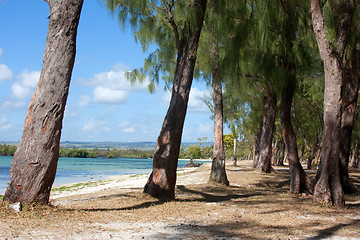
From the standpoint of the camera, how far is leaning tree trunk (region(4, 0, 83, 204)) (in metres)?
5.97

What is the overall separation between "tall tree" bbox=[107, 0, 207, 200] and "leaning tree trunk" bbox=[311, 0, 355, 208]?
9.46ft

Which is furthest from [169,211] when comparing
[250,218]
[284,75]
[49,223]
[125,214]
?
[284,75]

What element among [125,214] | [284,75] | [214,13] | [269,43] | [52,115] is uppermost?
[214,13]

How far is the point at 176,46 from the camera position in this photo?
9539 millimetres

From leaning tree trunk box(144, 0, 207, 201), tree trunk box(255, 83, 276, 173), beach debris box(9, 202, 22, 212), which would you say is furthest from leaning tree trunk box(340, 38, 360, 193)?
beach debris box(9, 202, 22, 212)

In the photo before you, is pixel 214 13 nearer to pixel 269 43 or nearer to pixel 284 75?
pixel 269 43

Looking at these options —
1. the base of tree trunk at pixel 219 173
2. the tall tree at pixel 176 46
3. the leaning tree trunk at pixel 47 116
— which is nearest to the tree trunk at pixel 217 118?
the base of tree trunk at pixel 219 173

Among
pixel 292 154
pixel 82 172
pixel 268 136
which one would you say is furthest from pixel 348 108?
pixel 82 172

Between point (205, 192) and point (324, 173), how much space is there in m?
3.68

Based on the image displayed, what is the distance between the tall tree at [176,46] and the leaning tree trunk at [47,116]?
9.55ft

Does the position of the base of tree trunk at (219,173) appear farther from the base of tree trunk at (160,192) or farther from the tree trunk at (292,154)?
the base of tree trunk at (160,192)

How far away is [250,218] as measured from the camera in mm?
6402

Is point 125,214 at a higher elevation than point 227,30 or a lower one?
lower

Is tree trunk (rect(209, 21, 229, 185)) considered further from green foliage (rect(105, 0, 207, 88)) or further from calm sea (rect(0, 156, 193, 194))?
calm sea (rect(0, 156, 193, 194))
